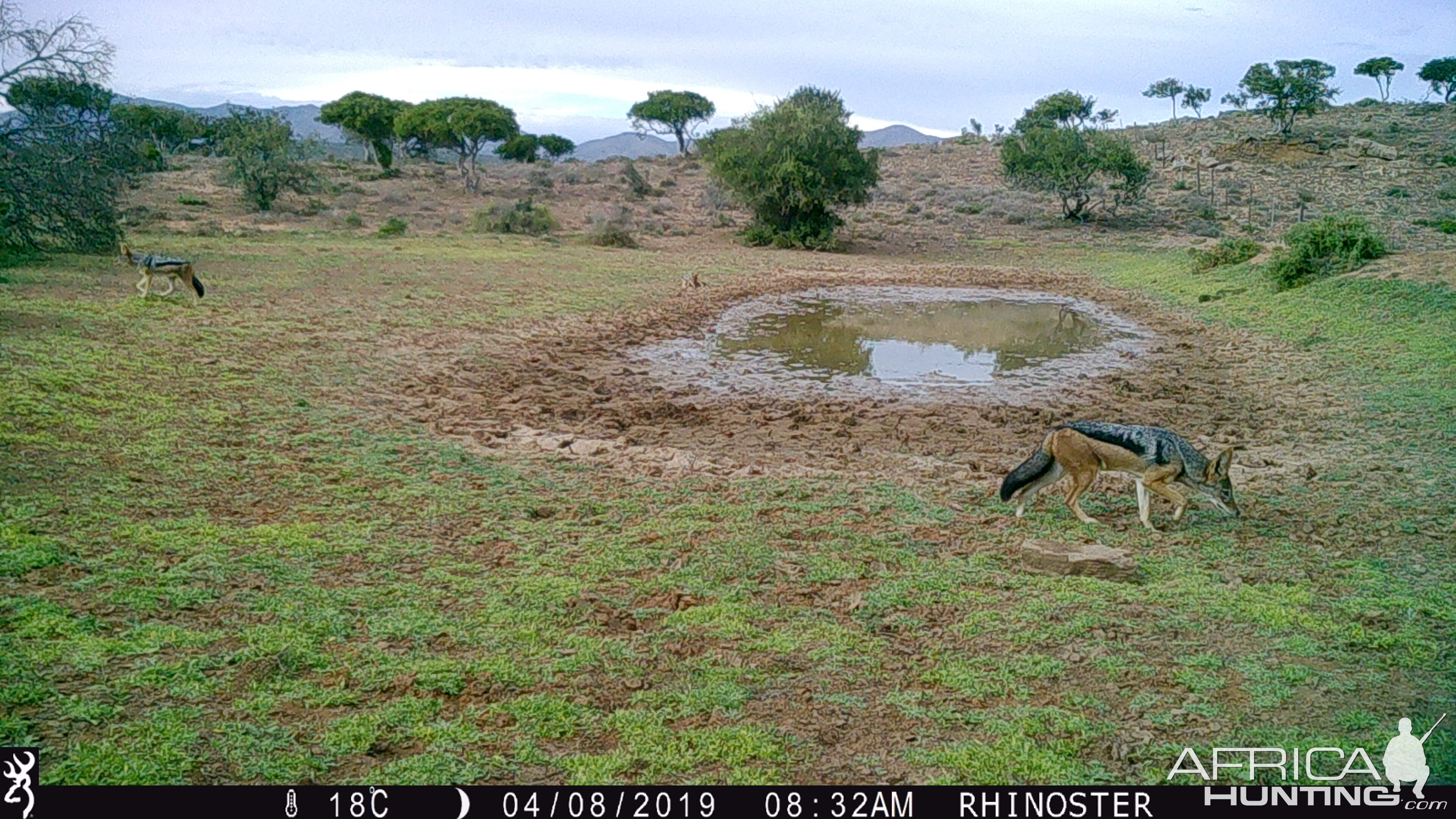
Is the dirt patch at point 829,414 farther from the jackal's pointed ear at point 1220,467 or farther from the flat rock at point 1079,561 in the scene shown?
the flat rock at point 1079,561

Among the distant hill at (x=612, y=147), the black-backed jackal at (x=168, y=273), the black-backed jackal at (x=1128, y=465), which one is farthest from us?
the distant hill at (x=612, y=147)

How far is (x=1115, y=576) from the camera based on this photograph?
20.0ft

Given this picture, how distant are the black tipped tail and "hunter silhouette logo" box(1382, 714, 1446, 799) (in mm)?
3128

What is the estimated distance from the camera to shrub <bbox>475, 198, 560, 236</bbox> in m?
28.7

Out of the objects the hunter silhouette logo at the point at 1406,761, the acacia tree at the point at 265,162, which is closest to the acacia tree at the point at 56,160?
the acacia tree at the point at 265,162

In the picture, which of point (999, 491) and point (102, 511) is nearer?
point (102, 511)

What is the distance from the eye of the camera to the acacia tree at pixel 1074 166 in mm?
33625

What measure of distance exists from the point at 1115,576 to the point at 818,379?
702 cm

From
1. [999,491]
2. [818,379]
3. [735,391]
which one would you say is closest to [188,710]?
[999,491]

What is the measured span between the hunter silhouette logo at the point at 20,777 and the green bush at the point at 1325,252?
2036cm

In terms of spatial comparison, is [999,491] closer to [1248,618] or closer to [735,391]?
[1248,618]

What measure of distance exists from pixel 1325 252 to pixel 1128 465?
14.9 metres

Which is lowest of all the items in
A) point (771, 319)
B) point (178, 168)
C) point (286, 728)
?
point (286, 728)

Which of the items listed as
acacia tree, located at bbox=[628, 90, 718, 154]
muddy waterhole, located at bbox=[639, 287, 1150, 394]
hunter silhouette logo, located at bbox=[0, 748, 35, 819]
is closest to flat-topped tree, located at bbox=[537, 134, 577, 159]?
acacia tree, located at bbox=[628, 90, 718, 154]
